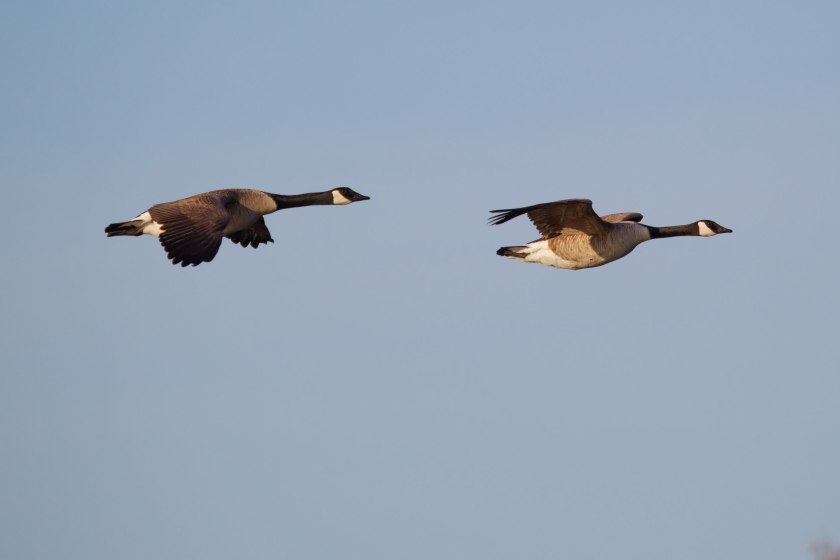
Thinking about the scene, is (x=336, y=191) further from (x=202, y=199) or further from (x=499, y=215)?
(x=499, y=215)

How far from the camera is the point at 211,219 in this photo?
2116 cm

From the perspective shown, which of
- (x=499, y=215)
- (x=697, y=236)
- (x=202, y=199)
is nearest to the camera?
(x=499, y=215)

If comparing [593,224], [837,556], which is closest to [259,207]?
[593,224]

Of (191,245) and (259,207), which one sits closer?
(191,245)

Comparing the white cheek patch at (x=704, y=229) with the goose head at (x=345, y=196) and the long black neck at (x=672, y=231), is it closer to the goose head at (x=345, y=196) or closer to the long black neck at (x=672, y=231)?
the long black neck at (x=672, y=231)

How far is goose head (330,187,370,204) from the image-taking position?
80.9 ft

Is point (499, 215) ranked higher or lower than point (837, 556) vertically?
higher

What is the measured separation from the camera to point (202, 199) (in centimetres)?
2203

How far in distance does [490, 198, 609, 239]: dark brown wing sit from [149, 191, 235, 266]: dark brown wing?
11.3ft

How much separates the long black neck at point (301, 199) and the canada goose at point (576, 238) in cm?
340

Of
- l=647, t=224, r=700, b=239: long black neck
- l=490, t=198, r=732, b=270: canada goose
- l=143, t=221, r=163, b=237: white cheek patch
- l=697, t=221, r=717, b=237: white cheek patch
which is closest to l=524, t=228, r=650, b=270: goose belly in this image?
l=490, t=198, r=732, b=270: canada goose

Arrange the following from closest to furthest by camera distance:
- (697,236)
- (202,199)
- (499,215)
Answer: (499,215)
(202,199)
(697,236)

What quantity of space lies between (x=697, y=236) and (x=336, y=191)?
206 inches

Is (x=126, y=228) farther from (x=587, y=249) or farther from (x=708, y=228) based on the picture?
(x=708, y=228)
